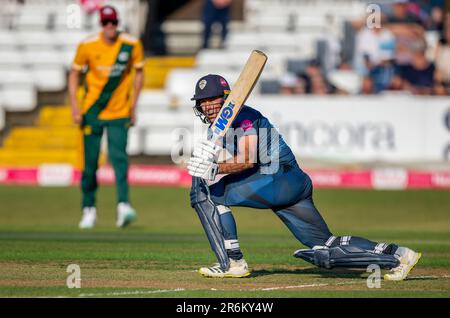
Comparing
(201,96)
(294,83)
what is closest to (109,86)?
(201,96)

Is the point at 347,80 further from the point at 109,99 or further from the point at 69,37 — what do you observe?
the point at 109,99

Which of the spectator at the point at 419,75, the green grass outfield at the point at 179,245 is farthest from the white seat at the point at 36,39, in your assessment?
the spectator at the point at 419,75

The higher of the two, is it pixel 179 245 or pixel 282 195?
pixel 282 195

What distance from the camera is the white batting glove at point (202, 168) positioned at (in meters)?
8.55

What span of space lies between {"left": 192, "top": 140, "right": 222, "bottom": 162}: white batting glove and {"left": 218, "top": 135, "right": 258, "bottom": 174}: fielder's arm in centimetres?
11

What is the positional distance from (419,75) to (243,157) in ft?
40.9

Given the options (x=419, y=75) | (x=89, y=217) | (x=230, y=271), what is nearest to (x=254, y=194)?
(x=230, y=271)

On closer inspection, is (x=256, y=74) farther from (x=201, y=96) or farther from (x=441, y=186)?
(x=441, y=186)

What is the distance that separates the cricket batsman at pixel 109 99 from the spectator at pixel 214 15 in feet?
28.0

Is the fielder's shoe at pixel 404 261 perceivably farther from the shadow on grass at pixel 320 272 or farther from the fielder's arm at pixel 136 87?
the fielder's arm at pixel 136 87

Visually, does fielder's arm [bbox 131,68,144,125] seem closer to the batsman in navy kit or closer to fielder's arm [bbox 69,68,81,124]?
fielder's arm [bbox 69,68,81,124]

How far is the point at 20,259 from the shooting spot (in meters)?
10.1

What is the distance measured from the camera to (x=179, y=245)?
1199 centimetres
